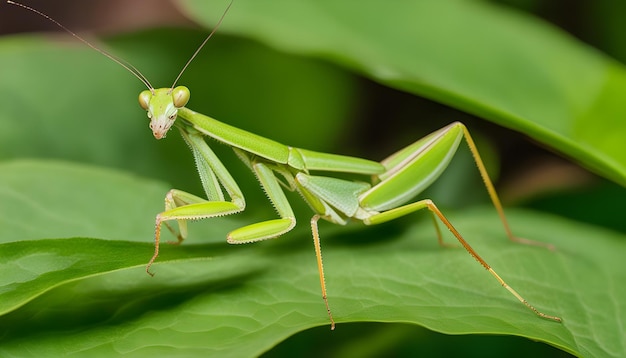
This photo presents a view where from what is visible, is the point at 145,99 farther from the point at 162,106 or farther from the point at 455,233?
the point at 455,233

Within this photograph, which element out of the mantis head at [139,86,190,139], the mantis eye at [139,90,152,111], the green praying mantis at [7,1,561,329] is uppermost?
the mantis eye at [139,90,152,111]

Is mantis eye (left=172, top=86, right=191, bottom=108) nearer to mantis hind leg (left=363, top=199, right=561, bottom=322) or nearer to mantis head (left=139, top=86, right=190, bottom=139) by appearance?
mantis head (left=139, top=86, right=190, bottom=139)

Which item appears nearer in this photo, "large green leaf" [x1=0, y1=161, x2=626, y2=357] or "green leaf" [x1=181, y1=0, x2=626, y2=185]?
"large green leaf" [x1=0, y1=161, x2=626, y2=357]

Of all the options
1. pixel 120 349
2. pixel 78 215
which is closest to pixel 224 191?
pixel 78 215

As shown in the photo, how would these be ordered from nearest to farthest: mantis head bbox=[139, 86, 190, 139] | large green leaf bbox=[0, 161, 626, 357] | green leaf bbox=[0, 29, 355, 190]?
large green leaf bbox=[0, 161, 626, 357] < mantis head bbox=[139, 86, 190, 139] < green leaf bbox=[0, 29, 355, 190]

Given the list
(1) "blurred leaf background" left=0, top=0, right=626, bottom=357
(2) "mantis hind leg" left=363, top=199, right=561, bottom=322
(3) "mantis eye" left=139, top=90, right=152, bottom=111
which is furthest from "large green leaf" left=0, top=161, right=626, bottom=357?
(3) "mantis eye" left=139, top=90, right=152, bottom=111

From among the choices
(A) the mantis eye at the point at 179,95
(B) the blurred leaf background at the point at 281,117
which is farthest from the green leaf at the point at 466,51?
(A) the mantis eye at the point at 179,95

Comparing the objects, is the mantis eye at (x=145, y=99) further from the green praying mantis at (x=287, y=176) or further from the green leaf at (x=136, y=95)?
the green leaf at (x=136, y=95)
